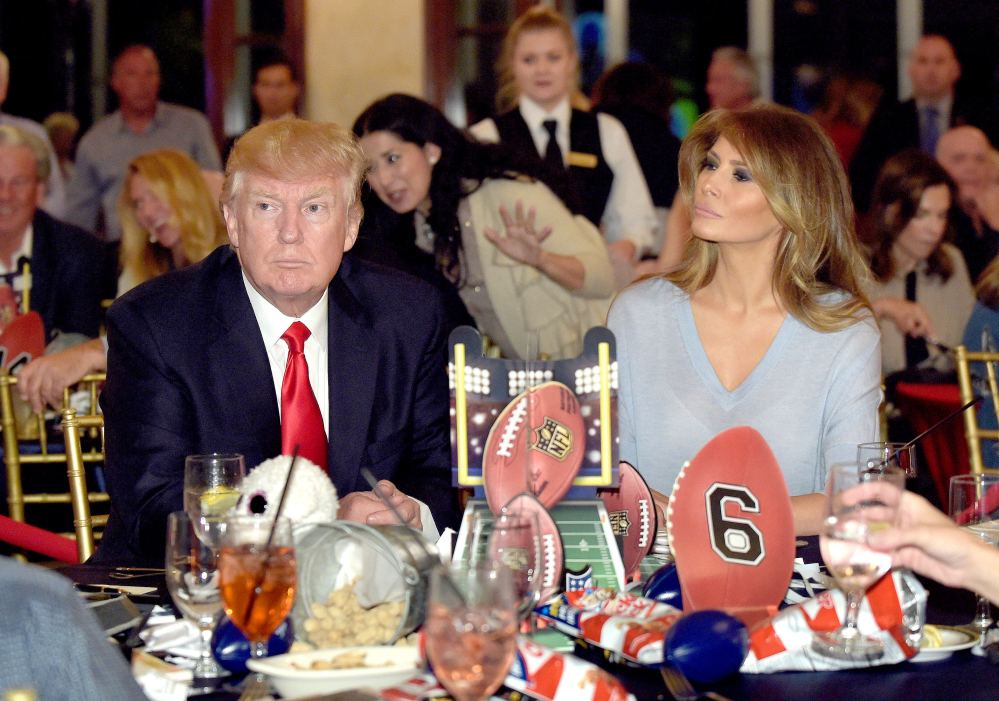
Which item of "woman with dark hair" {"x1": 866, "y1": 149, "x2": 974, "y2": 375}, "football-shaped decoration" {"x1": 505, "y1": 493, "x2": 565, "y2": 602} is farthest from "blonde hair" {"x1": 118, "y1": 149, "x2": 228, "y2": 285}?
"football-shaped decoration" {"x1": 505, "y1": 493, "x2": 565, "y2": 602}

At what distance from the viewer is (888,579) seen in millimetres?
1555

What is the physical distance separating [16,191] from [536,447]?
358 cm

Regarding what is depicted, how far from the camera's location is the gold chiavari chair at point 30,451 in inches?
118

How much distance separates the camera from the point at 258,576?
1.42 metres

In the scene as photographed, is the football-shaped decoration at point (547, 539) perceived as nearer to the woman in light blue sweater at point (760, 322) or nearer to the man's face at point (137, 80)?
the woman in light blue sweater at point (760, 322)

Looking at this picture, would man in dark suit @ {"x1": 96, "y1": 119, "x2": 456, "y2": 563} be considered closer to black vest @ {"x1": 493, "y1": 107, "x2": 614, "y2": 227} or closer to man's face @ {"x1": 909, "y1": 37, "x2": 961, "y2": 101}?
black vest @ {"x1": 493, "y1": 107, "x2": 614, "y2": 227}

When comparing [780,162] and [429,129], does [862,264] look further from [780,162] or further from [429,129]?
[429,129]

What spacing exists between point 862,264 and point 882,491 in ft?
4.27

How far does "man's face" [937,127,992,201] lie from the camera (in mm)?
6074

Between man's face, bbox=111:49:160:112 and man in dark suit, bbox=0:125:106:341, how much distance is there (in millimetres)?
2262

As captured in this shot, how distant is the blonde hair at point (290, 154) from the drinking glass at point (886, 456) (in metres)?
0.94

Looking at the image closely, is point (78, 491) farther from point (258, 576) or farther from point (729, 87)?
point (729, 87)

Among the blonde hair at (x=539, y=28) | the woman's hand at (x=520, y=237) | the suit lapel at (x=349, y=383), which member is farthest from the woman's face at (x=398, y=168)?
the suit lapel at (x=349, y=383)

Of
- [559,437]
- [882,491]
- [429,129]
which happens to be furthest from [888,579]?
[429,129]
